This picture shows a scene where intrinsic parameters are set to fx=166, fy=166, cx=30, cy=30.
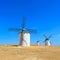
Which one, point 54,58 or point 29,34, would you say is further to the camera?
point 29,34

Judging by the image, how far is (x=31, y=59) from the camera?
3562 centimetres

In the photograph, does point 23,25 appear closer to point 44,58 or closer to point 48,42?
point 48,42

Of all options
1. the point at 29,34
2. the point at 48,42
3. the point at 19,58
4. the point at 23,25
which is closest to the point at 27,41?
the point at 29,34

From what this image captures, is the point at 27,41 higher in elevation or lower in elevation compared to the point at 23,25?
lower

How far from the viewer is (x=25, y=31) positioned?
68.0 m

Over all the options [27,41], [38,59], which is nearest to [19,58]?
[38,59]

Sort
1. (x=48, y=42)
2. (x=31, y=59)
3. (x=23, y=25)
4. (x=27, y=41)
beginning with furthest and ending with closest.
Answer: (x=48, y=42)
(x=23, y=25)
(x=27, y=41)
(x=31, y=59)

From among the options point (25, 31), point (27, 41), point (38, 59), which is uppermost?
point (25, 31)

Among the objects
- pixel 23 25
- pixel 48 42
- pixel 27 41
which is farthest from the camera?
pixel 48 42

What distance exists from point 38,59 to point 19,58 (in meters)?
4.37

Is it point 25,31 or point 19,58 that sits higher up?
point 25,31

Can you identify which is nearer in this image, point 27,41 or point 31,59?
point 31,59

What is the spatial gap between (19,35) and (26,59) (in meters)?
34.1

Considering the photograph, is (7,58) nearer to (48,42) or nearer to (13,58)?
(13,58)
